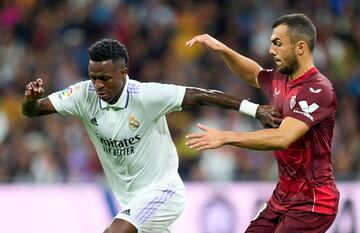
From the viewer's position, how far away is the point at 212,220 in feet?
36.5

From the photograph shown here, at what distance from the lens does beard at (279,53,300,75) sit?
7.03 metres

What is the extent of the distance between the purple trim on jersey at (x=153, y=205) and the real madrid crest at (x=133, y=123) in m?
0.54

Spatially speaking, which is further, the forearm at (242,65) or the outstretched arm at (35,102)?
the forearm at (242,65)

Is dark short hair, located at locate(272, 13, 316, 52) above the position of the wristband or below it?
above

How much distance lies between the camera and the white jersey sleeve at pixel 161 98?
745 cm

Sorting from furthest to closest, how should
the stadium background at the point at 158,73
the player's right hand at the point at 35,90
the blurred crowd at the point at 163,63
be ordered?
the blurred crowd at the point at 163,63 → the stadium background at the point at 158,73 → the player's right hand at the point at 35,90

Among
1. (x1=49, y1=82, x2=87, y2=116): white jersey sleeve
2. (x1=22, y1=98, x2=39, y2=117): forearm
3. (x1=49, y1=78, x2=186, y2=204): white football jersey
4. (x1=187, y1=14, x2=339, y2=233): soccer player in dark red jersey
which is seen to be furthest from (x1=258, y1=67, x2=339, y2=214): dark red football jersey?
(x1=22, y1=98, x2=39, y2=117): forearm

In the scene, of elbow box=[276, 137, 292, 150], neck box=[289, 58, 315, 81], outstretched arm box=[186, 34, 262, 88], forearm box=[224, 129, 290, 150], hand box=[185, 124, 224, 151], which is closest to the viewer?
hand box=[185, 124, 224, 151]

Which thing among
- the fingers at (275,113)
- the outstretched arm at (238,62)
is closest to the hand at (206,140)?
the fingers at (275,113)

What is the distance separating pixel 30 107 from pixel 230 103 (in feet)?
4.97

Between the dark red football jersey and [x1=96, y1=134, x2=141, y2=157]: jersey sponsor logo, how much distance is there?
113 cm

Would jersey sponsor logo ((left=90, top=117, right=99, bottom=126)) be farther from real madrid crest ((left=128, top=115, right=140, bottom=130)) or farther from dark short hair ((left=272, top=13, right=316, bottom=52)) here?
dark short hair ((left=272, top=13, right=316, bottom=52))

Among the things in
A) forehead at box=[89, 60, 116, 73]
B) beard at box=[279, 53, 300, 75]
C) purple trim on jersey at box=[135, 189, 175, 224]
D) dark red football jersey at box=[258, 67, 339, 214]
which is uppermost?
forehead at box=[89, 60, 116, 73]

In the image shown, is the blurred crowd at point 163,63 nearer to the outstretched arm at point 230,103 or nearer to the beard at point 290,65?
the outstretched arm at point 230,103
